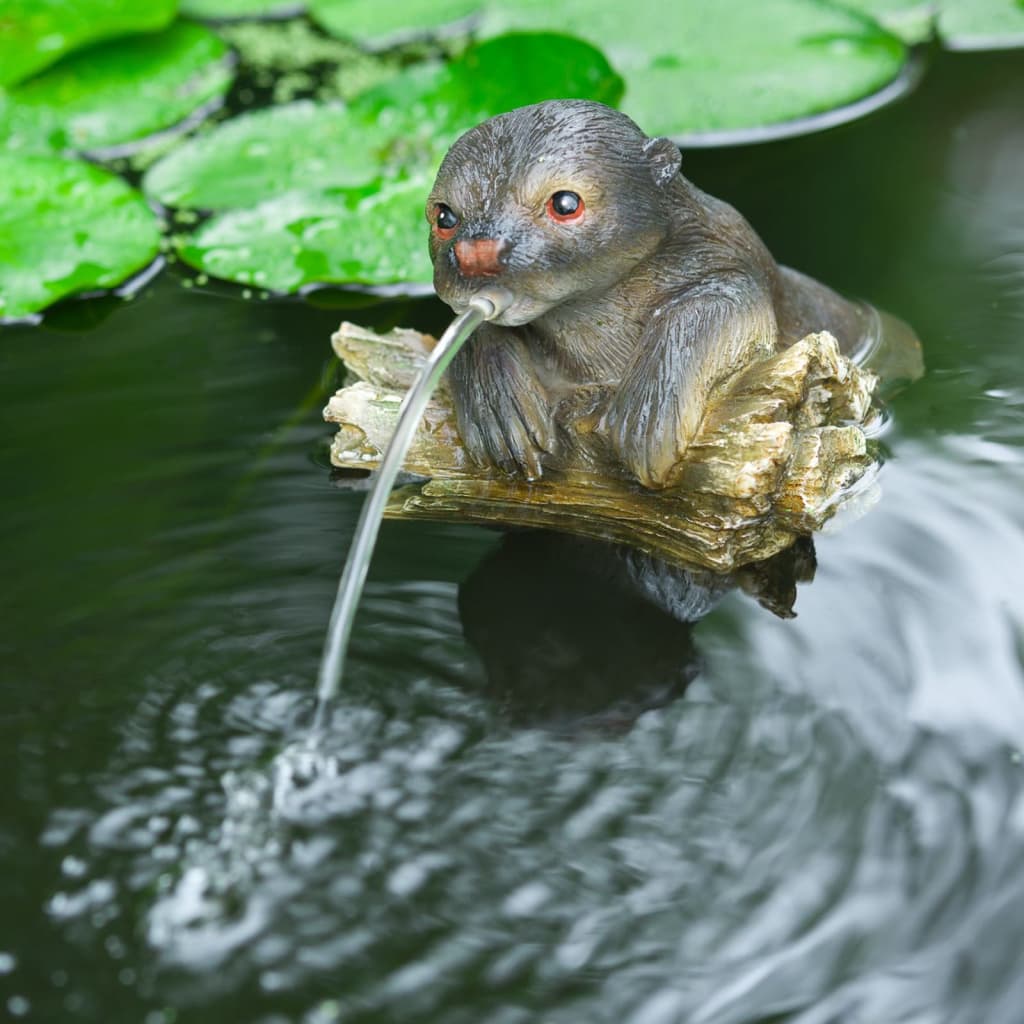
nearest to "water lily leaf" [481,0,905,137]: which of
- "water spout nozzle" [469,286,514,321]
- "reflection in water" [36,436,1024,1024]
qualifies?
"water spout nozzle" [469,286,514,321]

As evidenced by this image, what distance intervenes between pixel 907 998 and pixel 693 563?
2.85 ft

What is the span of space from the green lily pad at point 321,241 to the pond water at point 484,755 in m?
0.41

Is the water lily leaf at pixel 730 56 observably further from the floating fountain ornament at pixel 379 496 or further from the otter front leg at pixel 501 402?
the floating fountain ornament at pixel 379 496

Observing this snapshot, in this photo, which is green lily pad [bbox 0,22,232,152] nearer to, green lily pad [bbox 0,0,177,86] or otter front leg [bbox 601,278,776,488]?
green lily pad [bbox 0,0,177,86]

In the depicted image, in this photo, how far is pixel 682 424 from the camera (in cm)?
229

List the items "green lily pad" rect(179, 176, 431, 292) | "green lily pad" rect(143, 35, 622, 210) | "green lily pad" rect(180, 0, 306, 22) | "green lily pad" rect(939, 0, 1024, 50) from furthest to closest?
"green lily pad" rect(180, 0, 306, 22) → "green lily pad" rect(939, 0, 1024, 50) → "green lily pad" rect(143, 35, 622, 210) → "green lily pad" rect(179, 176, 431, 292)

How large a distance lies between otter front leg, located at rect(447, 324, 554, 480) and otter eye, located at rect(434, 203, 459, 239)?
186 mm

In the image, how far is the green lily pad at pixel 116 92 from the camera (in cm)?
391

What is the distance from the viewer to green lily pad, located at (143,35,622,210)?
11.5ft

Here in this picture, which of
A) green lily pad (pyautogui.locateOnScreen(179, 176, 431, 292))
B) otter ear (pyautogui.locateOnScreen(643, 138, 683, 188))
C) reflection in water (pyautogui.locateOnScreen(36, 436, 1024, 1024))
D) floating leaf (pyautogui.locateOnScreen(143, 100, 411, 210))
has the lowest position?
reflection in water (pyautogui.locateOnScreen(36, 436, 1024, 1024))

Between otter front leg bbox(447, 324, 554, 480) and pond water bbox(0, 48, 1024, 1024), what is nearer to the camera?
pond water bbox(0, 48, 1024, 1024)

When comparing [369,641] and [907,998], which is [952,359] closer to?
[369,641]

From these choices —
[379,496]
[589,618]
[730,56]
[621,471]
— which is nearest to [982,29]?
[730,56]

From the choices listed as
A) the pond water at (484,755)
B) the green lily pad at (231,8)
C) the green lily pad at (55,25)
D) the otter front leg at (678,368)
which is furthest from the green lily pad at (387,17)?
the otter front leg at (678,368)
